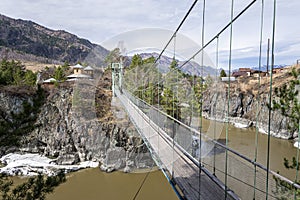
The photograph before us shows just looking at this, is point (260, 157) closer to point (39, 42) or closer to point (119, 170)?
point (119, 170)

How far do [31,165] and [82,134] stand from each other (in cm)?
153

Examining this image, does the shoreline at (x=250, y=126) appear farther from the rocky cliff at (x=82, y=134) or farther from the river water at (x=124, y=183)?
the rocky cliff at (x=82, y=134)

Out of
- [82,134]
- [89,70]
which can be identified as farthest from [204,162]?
[89,70]

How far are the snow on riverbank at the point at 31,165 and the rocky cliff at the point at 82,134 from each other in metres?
0.24

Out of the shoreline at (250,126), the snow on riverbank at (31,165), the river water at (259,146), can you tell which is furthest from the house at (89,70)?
the river water at (259,146)

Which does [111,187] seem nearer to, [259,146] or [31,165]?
[31,165]

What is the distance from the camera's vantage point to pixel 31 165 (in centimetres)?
630

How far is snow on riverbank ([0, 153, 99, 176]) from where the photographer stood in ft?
19.6

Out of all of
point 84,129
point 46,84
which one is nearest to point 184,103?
point 84,129

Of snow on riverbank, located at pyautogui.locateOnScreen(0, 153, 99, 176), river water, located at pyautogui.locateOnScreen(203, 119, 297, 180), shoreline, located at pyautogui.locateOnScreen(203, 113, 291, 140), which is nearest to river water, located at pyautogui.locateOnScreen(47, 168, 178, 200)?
snow on riverbank, located at pyautogui.locateOnScreen(0, 153, 99, 176)

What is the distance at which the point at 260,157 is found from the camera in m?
5.09

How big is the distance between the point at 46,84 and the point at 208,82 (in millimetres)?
5983

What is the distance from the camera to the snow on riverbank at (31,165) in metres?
5.98

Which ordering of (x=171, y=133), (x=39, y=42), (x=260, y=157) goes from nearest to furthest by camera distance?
(x=171, y=133)
(x=260, y=157)
(x=39, y=42)
